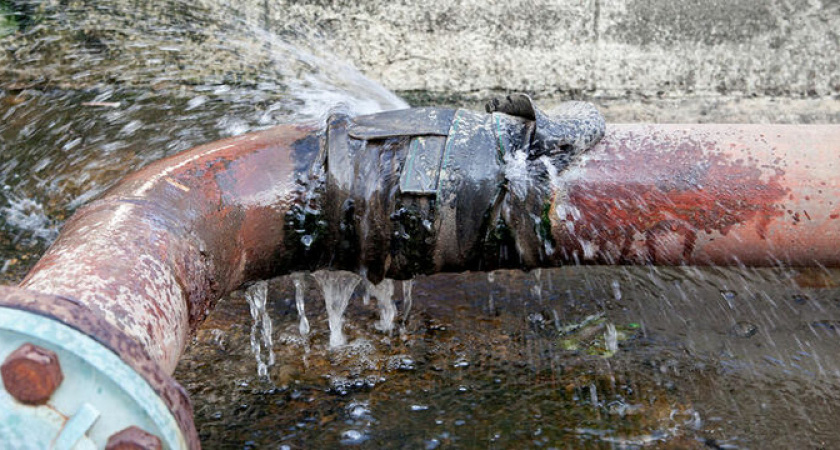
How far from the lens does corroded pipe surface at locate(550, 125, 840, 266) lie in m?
1.70

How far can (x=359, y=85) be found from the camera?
10.3 feet

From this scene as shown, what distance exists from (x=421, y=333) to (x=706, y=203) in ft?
3.25

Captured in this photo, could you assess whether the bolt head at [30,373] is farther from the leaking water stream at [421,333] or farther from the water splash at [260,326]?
the water splash at [260,326]

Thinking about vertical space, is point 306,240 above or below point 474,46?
below

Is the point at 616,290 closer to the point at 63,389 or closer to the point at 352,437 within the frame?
the point at 352,437

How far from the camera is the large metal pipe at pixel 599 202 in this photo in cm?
165

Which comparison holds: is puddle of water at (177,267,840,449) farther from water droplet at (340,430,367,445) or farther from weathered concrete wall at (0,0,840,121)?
weathered concrete wall at (0,0,840,121)

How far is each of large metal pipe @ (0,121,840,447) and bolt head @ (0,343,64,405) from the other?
0.56m

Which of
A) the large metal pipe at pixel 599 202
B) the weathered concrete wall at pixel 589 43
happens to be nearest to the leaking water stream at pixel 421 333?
the weathered concrete wall at pixel 589 43

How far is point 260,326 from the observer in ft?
7.84

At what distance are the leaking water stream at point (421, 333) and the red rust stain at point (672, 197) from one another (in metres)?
0.47

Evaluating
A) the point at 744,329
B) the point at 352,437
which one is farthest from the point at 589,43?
the point at 352,437

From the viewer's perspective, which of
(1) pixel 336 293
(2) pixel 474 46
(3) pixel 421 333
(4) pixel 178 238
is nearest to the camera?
(4) pixel 178 238

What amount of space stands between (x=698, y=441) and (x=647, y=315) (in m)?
0.77
